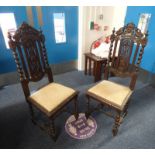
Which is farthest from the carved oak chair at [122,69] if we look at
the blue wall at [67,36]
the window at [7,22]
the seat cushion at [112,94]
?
the window at [7,22]

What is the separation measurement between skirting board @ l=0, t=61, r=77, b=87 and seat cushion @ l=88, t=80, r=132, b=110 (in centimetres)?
153

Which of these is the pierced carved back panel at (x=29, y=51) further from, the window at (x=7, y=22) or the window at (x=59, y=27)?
the window at (x=59, y=27)

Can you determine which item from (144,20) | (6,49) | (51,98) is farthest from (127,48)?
(6,49)

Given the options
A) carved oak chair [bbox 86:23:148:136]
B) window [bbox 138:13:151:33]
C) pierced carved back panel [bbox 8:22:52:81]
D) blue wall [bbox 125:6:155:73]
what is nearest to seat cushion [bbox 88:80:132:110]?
carved oak chair [bbox 86:23:148:136]

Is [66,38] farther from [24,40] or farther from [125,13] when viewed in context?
[24,40]

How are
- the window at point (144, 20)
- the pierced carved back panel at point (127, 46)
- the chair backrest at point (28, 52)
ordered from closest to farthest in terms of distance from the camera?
the chair backrest at point (28, 52) → the pierced carved back panel at point (127, 46) → the window at point (144, 20)

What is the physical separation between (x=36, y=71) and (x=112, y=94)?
87 cm

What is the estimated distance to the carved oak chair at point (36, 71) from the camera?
1224mm

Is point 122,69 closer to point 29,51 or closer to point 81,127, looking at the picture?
point 81,127

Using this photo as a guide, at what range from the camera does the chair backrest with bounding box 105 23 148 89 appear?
1324mm

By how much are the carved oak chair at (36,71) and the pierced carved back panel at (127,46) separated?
64 centimetres

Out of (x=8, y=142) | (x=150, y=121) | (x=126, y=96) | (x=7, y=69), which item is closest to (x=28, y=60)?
(x=8, y=142)

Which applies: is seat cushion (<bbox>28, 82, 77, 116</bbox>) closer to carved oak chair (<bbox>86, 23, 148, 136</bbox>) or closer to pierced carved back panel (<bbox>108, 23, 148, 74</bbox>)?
carved oak chair (<bbox>86, 23, 148, 136</bbox>)

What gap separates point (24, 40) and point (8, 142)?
112 centimetres
